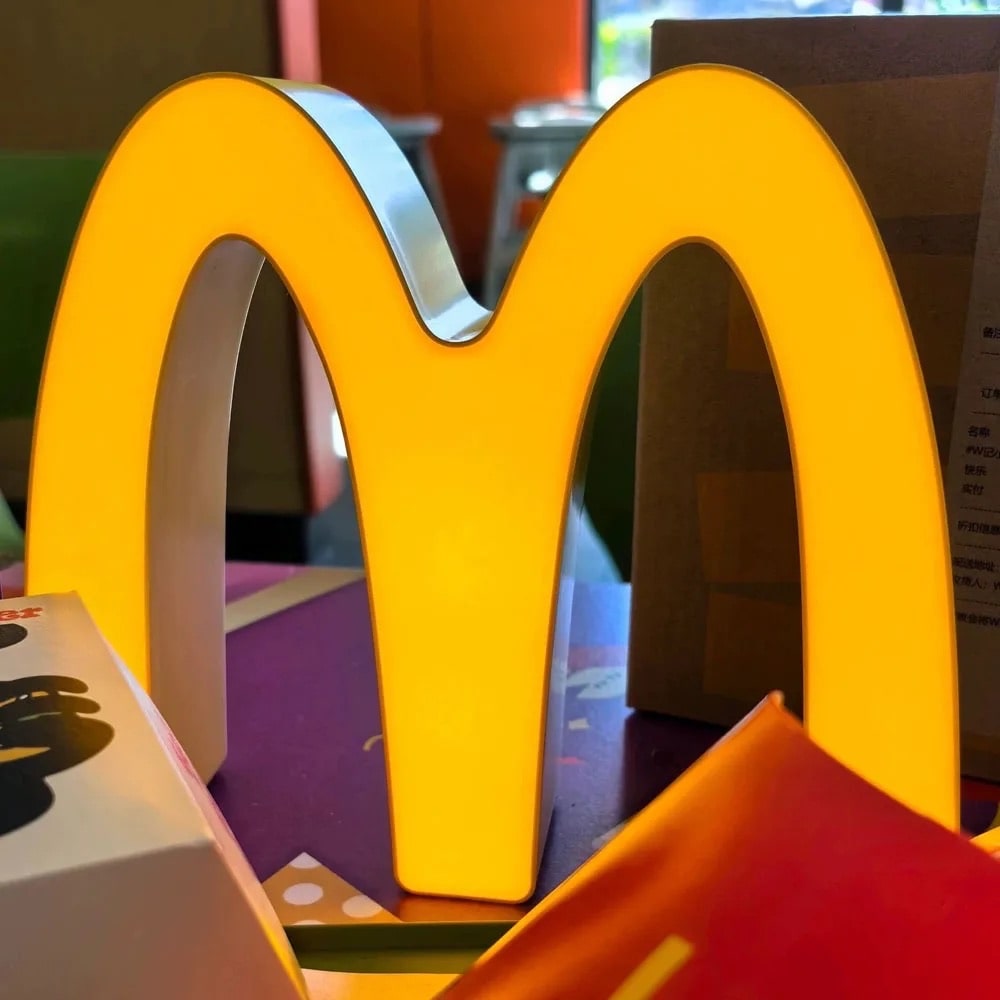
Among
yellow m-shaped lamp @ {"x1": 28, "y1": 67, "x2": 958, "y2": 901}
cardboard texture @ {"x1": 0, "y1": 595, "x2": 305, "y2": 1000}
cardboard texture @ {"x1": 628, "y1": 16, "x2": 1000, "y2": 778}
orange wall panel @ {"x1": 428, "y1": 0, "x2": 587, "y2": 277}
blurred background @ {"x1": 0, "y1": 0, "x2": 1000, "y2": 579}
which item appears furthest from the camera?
orange wall panel @ {"x1": 428, "y1": 0, "x2": 587, "y2": 277}

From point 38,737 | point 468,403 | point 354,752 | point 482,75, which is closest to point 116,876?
point 38,737

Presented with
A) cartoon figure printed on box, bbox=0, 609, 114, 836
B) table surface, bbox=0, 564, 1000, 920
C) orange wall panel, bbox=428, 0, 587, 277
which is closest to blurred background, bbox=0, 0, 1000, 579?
orange wall panel, bbox=428, 0, 587, 277

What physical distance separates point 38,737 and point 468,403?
0.67 feet

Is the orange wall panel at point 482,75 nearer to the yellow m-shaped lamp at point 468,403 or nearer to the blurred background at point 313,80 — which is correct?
the blurred background at point 313,80

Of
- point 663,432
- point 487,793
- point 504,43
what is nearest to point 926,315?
point 663,432

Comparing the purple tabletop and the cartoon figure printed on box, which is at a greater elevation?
the cartoon figure printed on box

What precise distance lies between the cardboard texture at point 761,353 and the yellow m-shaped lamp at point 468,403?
0.02 metres

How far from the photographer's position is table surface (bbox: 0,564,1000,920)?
0.52 metres

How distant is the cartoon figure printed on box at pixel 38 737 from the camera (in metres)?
0.28

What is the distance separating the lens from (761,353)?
56 centimetres

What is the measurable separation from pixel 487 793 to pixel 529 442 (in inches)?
6.5

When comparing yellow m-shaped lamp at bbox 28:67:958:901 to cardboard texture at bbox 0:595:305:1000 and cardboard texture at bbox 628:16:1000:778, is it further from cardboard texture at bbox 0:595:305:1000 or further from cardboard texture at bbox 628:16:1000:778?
cardboard texture at bbox 0:595:305:1000

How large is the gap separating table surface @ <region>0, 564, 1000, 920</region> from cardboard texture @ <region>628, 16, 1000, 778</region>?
1.7 inches

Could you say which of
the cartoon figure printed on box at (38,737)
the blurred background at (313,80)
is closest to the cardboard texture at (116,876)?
the cartoon figure printed on box at (38,737)
